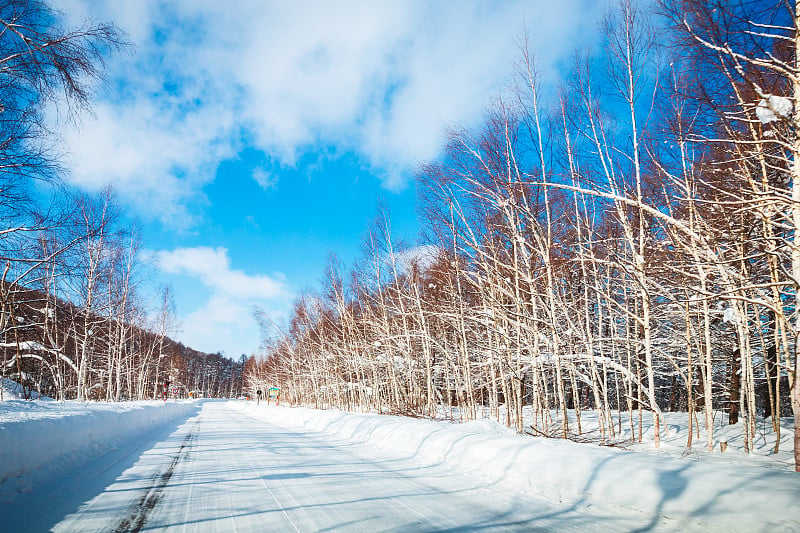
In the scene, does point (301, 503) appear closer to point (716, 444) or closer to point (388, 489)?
point (388, 489)

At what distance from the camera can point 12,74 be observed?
6047 millimetres

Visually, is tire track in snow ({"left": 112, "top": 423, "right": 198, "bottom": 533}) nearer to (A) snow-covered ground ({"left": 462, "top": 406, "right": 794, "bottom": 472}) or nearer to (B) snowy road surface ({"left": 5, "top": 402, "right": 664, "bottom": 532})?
(B) snowy road surface ({"left": 5, "top": 402, "right": 664, "bottom": 532})

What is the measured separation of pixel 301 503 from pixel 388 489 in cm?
124

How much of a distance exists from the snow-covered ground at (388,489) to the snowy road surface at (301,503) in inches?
0.7

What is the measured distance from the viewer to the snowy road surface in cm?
379

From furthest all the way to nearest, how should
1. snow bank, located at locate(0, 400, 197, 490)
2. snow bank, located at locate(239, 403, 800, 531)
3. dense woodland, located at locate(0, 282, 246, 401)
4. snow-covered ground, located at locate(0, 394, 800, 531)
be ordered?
dense woodland, located at locate(0, 282, 246, 401), snow bank, located at locate(0, 400, 197, 490), snow-covered ground, located at locate(0, 394, 800, 531), snow bank, located at locate(239, 403, 800, 531)

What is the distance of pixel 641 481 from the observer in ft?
14.0

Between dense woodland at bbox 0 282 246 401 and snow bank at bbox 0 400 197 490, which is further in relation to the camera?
dense woodland at bbox 0 282 246 401

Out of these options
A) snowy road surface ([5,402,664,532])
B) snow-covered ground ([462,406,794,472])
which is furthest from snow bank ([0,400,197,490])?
snow-covered ground ([462,406,794,472])

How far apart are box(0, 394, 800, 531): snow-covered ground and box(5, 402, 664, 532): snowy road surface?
2 cm

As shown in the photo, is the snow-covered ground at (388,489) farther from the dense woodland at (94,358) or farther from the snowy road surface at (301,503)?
the dense woodland at (94,358)

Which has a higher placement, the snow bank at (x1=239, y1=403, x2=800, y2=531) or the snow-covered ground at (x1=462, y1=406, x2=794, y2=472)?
the snow bank at (x1=239, y1=403, x2=800, y2=531)

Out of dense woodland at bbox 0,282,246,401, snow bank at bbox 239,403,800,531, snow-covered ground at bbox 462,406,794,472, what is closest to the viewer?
snow bank at bbox 239,403,800,531

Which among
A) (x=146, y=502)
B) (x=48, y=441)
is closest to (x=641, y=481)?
(x=146, y=502)
